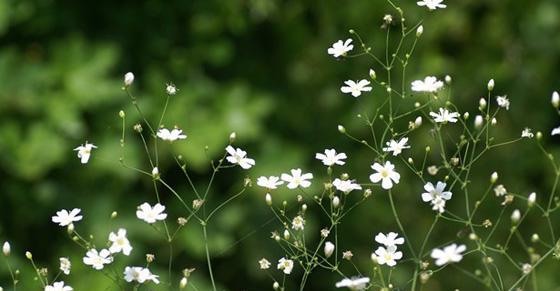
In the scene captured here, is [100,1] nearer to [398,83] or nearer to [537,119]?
[398,83]

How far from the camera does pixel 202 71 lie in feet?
9.96

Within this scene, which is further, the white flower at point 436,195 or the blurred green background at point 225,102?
the blurred green background at point 225,102

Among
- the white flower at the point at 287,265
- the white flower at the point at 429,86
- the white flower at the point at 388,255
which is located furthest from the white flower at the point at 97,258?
the white flower at the point at 429,86

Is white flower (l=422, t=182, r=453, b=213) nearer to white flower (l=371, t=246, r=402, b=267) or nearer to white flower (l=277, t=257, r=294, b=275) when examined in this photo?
white flower (l=371, t=246, r=402, b=267)

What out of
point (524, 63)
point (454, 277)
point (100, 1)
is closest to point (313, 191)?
point (454, 277)

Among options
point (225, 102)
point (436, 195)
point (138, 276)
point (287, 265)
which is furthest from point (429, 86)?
point (225, 102)

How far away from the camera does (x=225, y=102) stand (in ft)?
9.41

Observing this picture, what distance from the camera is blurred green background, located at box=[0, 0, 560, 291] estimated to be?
8.83 ft

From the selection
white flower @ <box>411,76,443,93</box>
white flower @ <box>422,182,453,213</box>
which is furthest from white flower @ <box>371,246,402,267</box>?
white flower @ <box>411,76,443,93</box>

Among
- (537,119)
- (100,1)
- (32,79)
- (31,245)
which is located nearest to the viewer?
(32,79)

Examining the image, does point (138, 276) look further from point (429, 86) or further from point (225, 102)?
point (225, 102)

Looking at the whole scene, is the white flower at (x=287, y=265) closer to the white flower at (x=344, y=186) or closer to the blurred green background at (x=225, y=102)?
the white flower at (x=344, y=186)

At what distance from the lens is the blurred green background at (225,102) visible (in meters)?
2.69

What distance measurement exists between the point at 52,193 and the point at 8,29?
482 millimetres
